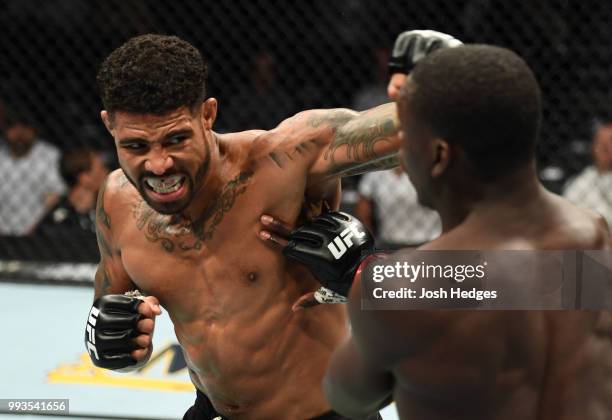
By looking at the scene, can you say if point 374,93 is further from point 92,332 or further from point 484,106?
point 484,106

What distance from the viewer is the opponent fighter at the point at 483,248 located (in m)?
1.14

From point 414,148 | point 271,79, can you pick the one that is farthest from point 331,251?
point 271,79

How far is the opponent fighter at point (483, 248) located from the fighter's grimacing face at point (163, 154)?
2.16ft

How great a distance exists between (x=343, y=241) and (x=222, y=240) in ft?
0.82

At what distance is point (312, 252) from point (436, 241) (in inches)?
24.3

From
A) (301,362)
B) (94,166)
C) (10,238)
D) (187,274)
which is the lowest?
(10,238)

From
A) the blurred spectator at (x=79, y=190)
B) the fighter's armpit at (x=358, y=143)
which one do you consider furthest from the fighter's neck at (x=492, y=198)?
the blurred spectator at (x=79, y=190)

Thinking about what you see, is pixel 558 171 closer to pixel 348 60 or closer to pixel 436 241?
pixel 348 60

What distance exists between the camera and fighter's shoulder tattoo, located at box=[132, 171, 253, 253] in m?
1.93

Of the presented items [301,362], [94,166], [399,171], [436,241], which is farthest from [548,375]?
[94,166]

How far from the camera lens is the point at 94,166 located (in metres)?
4.03

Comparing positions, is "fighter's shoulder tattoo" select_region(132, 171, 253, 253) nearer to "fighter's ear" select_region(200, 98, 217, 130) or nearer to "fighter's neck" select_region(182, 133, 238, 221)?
"fighter's neck" select_region(182, 133, 238, 221)

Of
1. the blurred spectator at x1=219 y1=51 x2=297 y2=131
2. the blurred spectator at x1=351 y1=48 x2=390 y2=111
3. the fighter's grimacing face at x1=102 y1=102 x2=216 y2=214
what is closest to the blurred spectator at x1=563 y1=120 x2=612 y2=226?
the blurred spectator at x1=351 y1=48 x2=390 y2=111

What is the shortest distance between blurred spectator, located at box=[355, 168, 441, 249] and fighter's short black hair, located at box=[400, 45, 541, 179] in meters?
2.76
